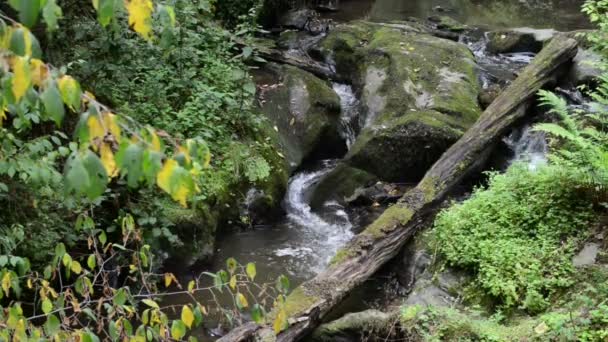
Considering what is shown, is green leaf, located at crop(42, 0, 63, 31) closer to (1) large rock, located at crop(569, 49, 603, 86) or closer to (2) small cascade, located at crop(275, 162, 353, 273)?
(2) small cascade, located at crop(275, 162, 353, 273)

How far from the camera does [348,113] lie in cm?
1091

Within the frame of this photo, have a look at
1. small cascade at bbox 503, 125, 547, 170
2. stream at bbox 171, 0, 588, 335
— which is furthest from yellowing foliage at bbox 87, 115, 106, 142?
small cascade at bbox 503, 125, 547, 170

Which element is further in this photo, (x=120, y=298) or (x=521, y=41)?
(x=521, y=41)

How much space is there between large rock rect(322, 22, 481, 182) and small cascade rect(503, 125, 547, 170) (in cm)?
74

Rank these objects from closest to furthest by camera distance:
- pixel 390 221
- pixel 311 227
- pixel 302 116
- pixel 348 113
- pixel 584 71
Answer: pixel 390 221
pixel 311 227
pixel 584 71
pixel 302 116
pixel 348 113

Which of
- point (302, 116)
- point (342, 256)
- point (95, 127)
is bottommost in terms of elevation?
point (342, 256)

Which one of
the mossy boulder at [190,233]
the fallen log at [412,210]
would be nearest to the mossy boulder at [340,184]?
the fallen log at [412,210]

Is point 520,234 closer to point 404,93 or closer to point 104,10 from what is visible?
point 404,93

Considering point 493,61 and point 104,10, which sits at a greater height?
point 104,10

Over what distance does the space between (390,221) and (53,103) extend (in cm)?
573

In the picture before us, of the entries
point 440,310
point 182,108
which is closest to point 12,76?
point 440,310

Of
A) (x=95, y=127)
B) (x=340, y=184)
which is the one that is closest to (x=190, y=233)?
(x=340, y=184)

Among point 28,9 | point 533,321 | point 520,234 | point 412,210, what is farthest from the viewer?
point 412,210

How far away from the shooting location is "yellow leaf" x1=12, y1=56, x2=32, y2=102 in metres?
1.51
